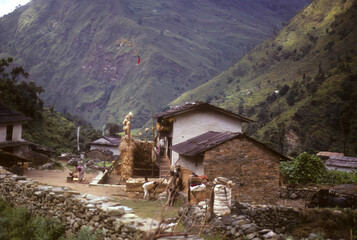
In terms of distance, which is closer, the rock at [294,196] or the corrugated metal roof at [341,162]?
the rock at [294,196]

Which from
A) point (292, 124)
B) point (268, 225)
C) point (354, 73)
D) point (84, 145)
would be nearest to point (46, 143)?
point (84, 145)

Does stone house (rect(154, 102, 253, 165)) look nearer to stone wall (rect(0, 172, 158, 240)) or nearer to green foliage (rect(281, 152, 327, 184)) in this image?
green foliage (rect(281, 152, 327, 184))

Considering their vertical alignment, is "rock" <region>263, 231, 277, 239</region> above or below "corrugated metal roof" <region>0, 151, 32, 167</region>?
below

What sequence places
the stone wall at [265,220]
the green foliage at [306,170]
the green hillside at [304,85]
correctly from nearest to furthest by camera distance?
the stone wall at [265,220]
the green foliage at [306,170]
the green hillside at [304,85]

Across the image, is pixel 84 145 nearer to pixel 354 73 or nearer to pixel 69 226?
pixel 354 73

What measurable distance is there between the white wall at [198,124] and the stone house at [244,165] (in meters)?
10.9

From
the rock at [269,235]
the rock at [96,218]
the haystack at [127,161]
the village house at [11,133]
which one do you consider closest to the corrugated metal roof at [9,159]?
the haystack at [127,161]

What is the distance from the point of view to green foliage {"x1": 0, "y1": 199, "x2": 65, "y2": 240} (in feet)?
38.2

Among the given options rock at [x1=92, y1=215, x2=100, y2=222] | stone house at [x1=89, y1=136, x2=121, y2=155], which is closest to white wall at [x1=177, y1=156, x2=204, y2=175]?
rock at [x1=92, y1=215, x2=100, y2=222]

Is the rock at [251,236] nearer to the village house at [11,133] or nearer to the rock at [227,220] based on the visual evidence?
the rock at [227,220]

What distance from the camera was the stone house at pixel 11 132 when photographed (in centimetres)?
4094

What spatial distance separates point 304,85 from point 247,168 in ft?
236

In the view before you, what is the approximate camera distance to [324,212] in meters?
10.3

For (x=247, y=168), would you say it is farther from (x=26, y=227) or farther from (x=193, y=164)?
(x=26, y=227)
